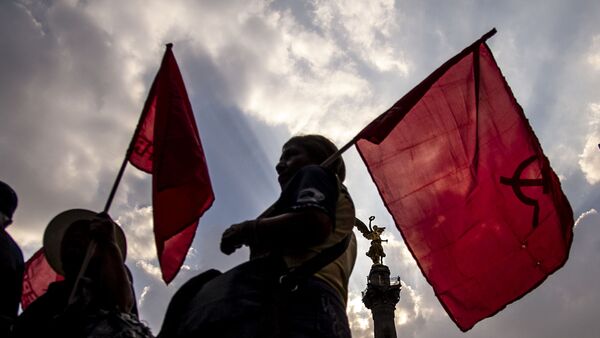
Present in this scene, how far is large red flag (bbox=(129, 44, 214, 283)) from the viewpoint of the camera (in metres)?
3.89

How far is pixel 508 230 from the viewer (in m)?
4.99

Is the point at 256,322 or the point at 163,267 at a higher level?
the point at 163,267

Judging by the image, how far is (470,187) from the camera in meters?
5.18

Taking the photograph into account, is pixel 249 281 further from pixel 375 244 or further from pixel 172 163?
pixel 375 244

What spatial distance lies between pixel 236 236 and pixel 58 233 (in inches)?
65.8

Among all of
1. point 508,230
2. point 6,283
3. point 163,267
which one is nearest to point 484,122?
point 508,230

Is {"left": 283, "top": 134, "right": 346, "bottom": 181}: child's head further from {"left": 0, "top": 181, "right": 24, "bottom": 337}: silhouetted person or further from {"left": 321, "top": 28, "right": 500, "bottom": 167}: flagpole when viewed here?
{"left": 0, "top": 181, "right": 24, "bottom": 337}: silhouetted person

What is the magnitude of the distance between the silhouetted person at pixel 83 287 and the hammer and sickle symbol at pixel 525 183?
10.9 ft

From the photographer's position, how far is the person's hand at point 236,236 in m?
2.78

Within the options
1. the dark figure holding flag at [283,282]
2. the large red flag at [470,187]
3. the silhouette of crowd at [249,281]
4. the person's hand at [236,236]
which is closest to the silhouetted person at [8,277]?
the silhouette of crowd at [249,281]

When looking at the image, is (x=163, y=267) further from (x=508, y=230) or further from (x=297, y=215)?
(x=508, y=230)

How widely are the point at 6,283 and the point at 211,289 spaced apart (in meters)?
1.60

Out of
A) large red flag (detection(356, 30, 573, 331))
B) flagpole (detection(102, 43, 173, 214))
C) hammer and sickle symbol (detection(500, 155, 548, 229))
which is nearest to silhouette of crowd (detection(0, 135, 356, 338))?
flagpole (detection(102, 43, 173, 214))

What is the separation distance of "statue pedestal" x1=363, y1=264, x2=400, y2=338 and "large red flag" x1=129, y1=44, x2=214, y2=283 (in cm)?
2227
